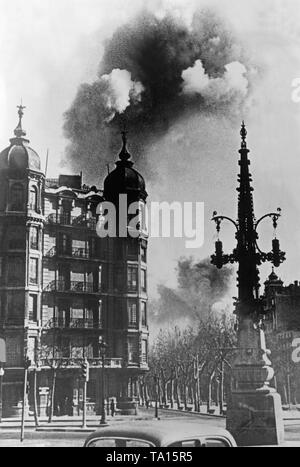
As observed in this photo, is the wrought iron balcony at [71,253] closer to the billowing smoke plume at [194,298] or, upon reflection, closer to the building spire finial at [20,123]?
the billowing smoke plume at [194,298]

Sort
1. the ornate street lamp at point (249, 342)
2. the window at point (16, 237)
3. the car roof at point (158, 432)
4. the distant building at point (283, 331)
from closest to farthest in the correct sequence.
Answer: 1. the car roof at point (158, 432)
2. the ornate street lamp at point (249, 342)
3. the distant building at point (283, 331)
4. the window at point (16, 237)

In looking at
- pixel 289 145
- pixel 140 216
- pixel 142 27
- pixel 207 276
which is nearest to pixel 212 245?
pixel 207 276

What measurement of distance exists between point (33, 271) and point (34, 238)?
114 cm

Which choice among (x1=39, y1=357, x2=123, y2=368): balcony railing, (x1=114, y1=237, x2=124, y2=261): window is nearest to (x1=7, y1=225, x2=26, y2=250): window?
(x1=114, y1=237, x2=124, y2=261): window

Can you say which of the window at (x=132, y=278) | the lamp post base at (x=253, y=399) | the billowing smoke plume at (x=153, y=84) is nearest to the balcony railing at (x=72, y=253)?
the window at (x=132, y=278)

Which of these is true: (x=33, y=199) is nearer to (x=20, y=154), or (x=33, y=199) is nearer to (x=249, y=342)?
(x=20, y=154)

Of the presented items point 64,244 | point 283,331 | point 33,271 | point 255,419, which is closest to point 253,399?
point 255,419

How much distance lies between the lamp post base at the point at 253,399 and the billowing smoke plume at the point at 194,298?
1760mm

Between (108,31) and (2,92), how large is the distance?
90.1 inches

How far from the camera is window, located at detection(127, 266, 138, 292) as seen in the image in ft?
45.3

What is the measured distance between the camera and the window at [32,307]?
1574cm
